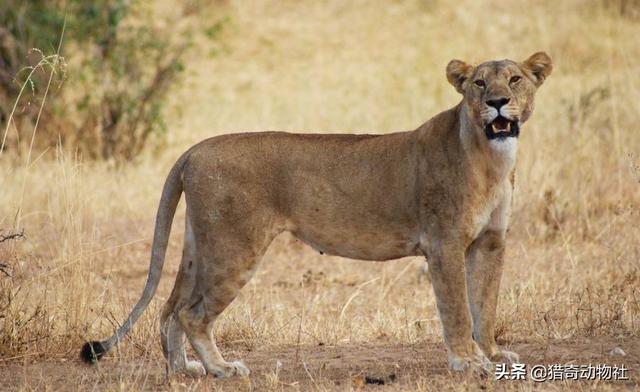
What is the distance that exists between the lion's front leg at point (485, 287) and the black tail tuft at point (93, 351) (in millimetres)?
1605

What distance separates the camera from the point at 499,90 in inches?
189

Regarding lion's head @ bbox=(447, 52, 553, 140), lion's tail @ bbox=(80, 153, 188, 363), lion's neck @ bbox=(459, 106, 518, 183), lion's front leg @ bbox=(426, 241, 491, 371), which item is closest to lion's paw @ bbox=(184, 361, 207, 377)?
lion's tail @ bbox=(80, 153, 188, 363)

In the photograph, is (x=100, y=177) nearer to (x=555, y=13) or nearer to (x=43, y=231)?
(x=43, y=231)

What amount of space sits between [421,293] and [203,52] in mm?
8552

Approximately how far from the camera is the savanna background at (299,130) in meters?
5.48

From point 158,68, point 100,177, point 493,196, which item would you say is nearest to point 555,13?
point 158,68

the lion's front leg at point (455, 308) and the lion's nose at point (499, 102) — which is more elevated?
the lion's nose at point (499, 102)

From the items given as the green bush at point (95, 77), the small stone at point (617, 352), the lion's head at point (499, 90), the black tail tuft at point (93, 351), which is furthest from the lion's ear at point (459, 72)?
the green bush at point (95, 77)

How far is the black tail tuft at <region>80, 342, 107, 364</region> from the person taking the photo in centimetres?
496

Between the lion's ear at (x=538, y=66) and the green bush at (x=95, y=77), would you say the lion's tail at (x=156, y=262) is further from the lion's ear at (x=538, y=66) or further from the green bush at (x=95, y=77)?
the green bush at (x=95, y=77)

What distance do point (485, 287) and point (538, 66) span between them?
0.98 m

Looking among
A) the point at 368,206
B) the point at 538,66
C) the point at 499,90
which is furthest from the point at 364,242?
the point at 538,66

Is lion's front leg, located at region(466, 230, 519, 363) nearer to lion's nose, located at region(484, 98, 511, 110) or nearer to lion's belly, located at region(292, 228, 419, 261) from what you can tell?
lion's belly, located at region(292, 228, 419, 261)

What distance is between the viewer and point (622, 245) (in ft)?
24.9
